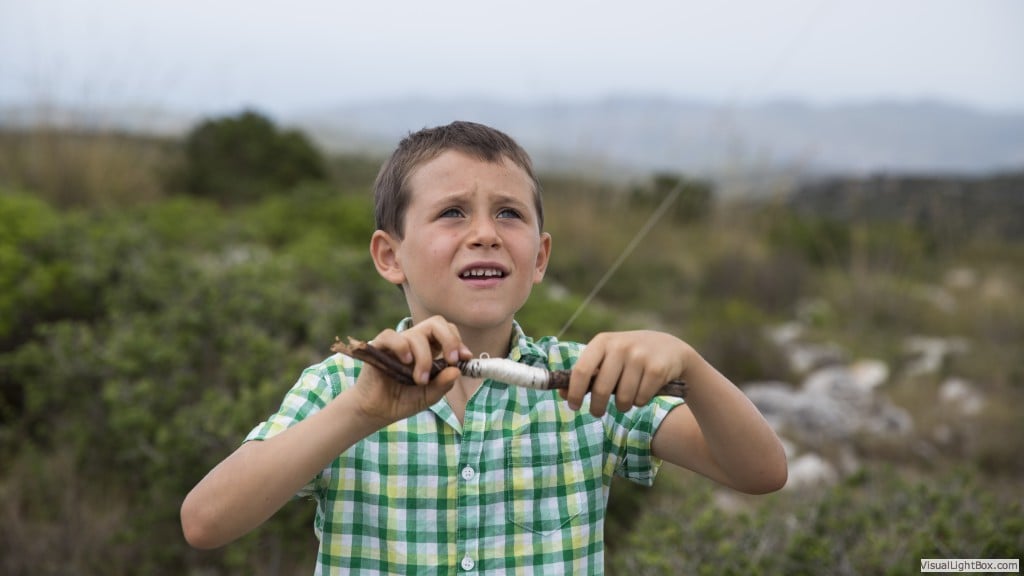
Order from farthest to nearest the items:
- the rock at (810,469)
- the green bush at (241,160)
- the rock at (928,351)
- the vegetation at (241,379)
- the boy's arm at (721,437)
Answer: the green bush at (241,160)
the rock at (928,351)
the rock at (810,469)
the vegetation at (241,379)
the boy's arm at (721,437)

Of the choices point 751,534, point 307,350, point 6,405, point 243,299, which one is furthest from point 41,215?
point 751,534

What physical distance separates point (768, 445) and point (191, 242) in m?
5.56

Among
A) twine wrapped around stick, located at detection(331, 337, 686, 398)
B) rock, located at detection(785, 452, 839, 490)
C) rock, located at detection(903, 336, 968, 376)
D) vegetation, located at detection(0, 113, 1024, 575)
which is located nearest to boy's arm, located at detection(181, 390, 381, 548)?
twine wrapped around stick, located at detection(331, 337, 686, 398)

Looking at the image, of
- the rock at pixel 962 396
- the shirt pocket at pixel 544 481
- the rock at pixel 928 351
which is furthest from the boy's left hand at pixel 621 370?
the rock at pixel 928 351

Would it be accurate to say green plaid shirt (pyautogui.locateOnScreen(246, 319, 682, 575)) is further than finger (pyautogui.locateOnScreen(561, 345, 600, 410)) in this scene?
Yes

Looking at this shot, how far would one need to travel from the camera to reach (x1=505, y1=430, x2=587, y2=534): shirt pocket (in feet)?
6.12

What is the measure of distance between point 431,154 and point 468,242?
27cm

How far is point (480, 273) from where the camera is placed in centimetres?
184

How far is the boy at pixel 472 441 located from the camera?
165 cm

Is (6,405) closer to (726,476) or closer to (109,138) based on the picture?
(726,476)

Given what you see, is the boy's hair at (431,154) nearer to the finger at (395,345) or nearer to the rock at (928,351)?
the finger at (395,345)

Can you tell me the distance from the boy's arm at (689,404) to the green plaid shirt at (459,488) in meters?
0.20

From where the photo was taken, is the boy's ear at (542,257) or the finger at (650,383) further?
the boy's ear at (542,257)

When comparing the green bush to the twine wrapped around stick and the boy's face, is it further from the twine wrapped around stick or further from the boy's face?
the twine wrapped around stick
